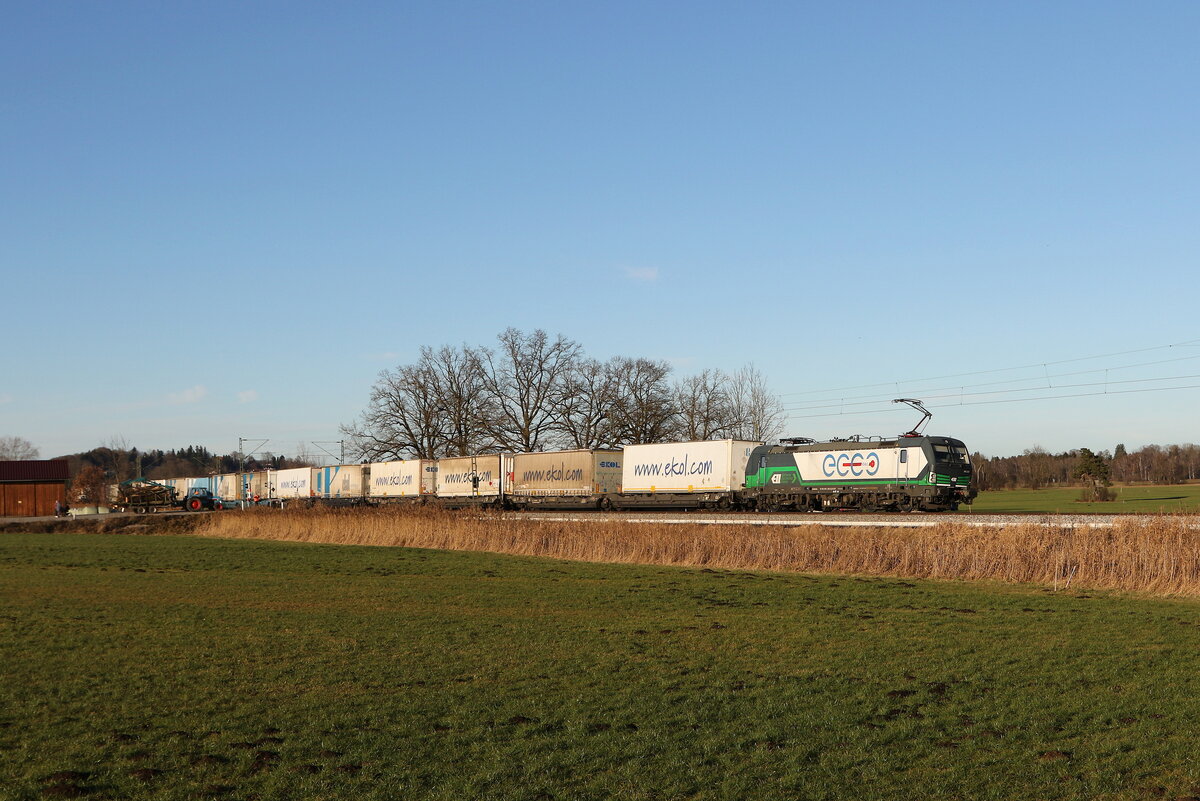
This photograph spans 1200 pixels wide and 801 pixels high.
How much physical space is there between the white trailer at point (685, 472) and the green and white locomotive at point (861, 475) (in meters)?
0.86

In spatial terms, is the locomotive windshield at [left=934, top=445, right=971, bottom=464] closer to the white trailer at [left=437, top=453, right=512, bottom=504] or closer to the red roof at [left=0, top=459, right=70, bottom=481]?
the white trailer at [left=437, top=453, right=512, bottom=504]

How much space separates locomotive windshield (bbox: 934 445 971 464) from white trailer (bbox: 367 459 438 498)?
35440mm

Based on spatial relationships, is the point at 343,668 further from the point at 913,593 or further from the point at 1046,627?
the point at 913,593

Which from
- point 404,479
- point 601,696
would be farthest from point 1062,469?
point 601,696

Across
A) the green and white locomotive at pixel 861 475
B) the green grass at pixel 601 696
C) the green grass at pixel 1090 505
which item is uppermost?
the green and white locomotive at pixel 861 475

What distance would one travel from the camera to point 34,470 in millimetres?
92000

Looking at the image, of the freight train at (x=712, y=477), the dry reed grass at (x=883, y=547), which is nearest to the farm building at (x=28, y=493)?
the freight train at (x=712, y=477)

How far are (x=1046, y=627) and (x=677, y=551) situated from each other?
14.0m

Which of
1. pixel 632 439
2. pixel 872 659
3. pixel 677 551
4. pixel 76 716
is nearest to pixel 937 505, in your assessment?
pixel 677 551

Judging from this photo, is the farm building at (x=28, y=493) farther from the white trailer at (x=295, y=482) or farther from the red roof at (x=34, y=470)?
the white trailer at (x=295, y=482)

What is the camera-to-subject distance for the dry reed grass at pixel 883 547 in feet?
66.6

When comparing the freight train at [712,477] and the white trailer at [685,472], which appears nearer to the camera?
the freight train at [712,477]

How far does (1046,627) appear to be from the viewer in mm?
14812

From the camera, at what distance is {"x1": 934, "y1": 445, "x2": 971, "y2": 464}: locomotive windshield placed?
138 ft
